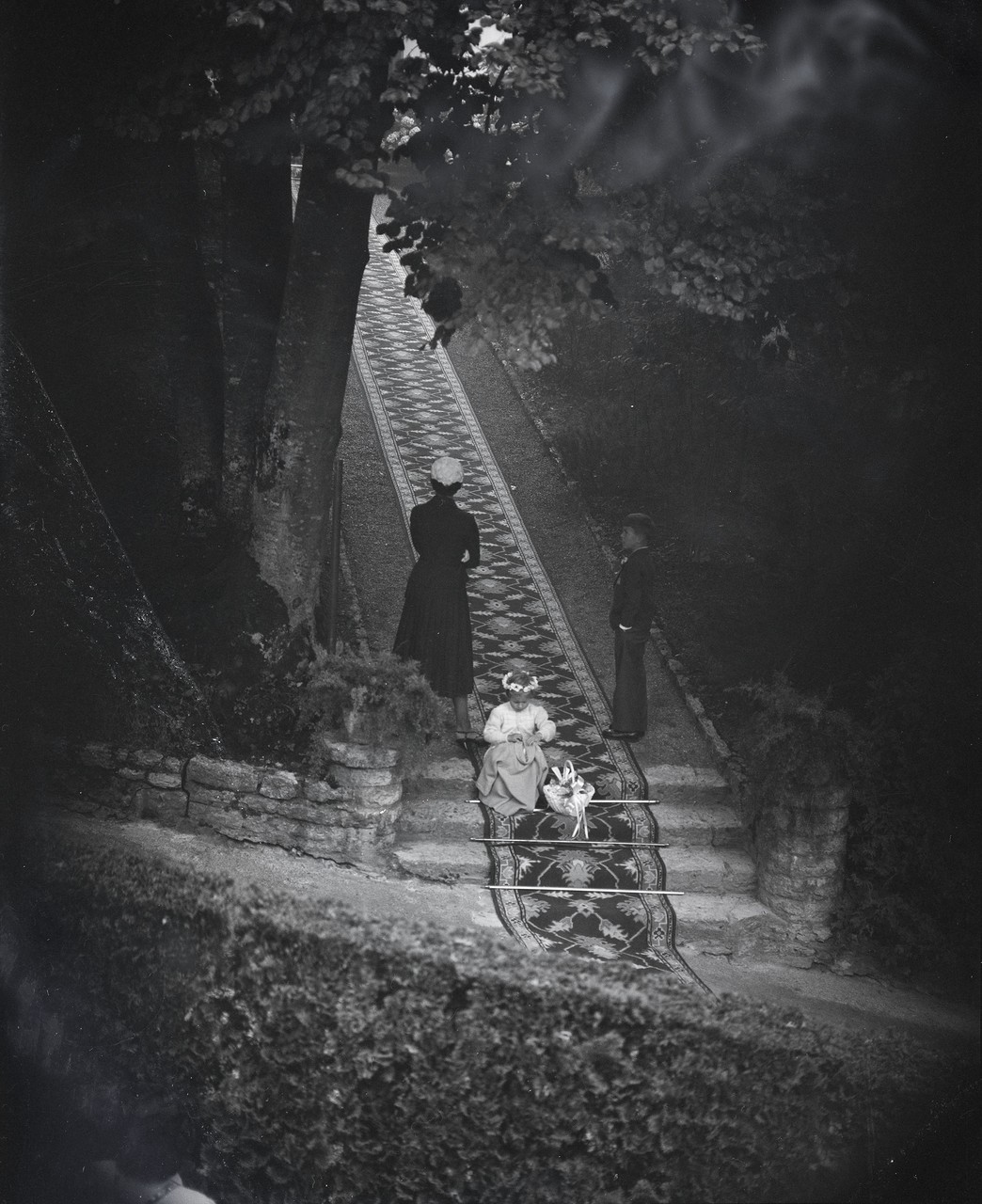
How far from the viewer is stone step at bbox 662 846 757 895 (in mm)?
6160

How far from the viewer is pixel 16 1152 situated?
536cm

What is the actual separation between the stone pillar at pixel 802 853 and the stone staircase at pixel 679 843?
14 cm

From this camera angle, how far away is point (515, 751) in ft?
20.6

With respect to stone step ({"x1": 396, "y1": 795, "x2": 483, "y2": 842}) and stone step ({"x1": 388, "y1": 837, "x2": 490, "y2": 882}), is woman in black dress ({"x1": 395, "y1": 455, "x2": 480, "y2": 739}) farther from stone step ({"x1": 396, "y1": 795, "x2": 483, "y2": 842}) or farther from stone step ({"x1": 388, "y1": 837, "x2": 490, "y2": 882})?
stone step ({"x1": 388, "y1": 837, "x2": 490, "y2": 882})

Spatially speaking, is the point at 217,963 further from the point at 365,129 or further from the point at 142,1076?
the point at 365,129

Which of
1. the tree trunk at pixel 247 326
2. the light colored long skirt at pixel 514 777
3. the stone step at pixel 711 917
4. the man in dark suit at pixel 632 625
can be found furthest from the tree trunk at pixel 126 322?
the stone step at pixel 711 917

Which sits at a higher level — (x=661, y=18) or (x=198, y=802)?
(x=661, y=18)

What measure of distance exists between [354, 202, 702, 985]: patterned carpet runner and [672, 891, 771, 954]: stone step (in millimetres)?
90

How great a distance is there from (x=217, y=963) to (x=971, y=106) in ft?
18.9

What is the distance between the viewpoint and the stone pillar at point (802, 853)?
617 centimetres

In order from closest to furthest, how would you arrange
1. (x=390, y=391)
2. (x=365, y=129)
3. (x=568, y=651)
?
(x=365, y=129) → (x=568, y=651) → (x=390, y=391)

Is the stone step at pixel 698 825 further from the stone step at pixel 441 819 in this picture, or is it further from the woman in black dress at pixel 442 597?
the woman in black dress at pixel 442 597

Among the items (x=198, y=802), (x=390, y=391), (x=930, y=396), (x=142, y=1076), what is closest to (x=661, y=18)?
(x=930, y=396)

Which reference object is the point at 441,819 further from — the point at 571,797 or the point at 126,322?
the point at 126,322
